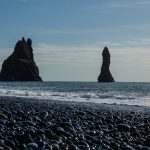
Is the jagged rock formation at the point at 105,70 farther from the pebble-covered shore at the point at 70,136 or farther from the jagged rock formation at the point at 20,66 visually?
the pebble-covered shore at the point at 70,136

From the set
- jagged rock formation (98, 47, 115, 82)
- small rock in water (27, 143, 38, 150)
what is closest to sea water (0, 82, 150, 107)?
small rock in water (27, 143, 38, 150)

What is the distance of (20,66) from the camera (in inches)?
6540

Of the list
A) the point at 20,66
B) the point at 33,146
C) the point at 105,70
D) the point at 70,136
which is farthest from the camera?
the point at 20,66

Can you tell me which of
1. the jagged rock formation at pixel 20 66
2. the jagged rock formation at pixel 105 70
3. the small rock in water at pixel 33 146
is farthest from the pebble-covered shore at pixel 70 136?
the jagged rock formation at pixel 20 66

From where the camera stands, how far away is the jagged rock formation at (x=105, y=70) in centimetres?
15512

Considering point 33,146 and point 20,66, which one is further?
point 20,66

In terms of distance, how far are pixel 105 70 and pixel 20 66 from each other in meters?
34.5

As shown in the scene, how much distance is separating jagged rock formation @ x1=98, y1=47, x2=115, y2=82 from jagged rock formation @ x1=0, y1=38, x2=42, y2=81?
26978 mm

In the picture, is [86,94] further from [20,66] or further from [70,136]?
[20,66]

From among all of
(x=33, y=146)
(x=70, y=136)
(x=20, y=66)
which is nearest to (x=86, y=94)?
(x=70, y=136)

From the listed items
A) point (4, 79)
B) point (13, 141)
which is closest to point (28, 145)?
point (13, 141)

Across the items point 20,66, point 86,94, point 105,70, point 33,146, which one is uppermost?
point 20,66

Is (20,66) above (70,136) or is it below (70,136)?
above

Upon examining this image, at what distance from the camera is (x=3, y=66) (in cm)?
17250
